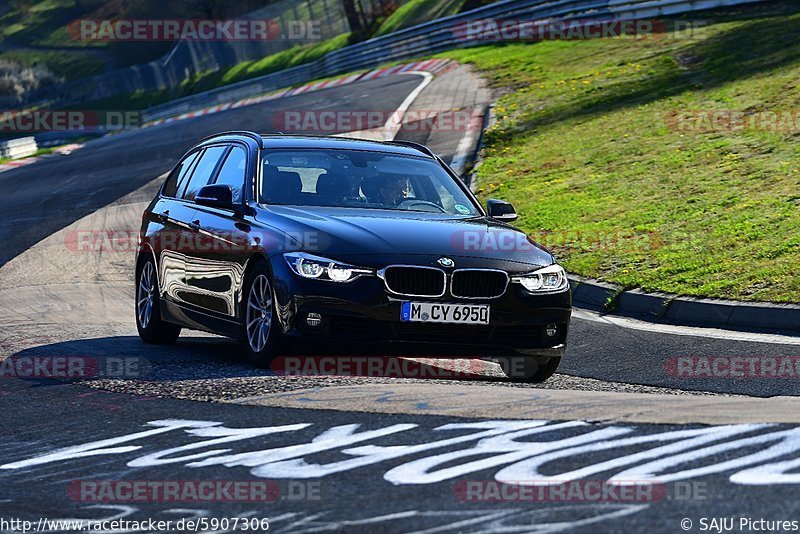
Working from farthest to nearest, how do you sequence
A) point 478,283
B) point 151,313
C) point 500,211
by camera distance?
point 151,313, point 500,211, point 478,283

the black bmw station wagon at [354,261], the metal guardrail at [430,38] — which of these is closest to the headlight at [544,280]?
the black bmw station wagon at [354,261]

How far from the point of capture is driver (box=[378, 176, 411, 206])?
9.93 m

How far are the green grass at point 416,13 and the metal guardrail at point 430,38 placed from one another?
752 cm

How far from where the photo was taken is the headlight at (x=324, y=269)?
28.1ft

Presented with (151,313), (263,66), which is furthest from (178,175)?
(263,66)

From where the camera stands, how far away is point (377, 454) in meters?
5.92

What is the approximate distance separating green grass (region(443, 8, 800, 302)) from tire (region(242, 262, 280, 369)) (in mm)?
4772

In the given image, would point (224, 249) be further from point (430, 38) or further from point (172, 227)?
point (430, 38)

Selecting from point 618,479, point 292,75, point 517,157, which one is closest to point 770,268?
point 618,479

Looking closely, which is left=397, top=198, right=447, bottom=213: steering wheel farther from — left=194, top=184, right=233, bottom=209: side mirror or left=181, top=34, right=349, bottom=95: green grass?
left=181, top=34, right=349, bottom=95: green grass

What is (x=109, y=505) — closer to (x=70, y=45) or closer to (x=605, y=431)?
(x=605, y=431)

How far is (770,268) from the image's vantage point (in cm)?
1266

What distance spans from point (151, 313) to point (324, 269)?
10.0 feet

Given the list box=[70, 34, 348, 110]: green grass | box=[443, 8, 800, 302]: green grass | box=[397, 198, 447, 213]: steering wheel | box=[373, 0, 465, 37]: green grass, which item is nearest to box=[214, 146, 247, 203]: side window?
box=[397, 198, 447, 213]: steering wheel
